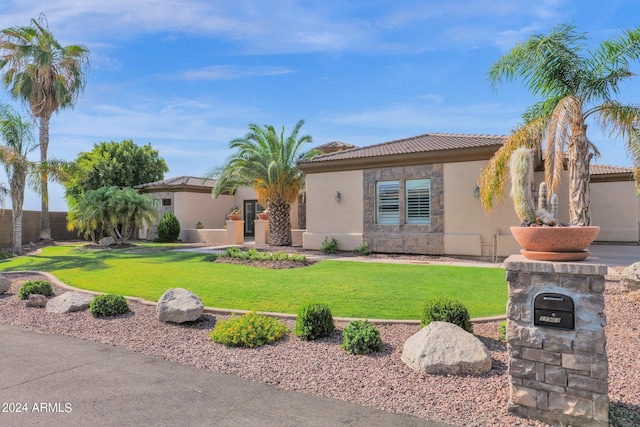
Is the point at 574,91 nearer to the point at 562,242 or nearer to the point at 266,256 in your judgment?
the point at 562,242

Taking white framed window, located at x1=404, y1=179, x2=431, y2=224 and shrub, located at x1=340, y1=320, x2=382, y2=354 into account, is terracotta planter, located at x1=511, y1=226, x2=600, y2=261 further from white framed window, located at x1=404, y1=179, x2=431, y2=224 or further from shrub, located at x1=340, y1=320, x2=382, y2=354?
white framed window, located at x1=404, y1=179, x2=431, y2=224

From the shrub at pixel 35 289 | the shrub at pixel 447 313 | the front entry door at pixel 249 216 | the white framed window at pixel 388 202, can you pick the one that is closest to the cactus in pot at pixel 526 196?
the shrub at pixel 447 313

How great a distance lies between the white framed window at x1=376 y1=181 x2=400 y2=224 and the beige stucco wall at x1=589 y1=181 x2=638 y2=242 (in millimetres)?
12662

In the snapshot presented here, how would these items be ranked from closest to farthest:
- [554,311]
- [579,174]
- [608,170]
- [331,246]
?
[554,311] < [579,174] < [331,246] < [608,170]

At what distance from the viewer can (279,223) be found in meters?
19.9

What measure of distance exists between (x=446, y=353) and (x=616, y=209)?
22.0m

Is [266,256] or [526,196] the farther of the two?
[266,256]

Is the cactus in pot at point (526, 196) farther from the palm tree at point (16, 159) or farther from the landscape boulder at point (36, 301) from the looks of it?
the palm tree at point (16, 159)

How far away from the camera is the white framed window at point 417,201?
15.5 metres

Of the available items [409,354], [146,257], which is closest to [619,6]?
[409,354]

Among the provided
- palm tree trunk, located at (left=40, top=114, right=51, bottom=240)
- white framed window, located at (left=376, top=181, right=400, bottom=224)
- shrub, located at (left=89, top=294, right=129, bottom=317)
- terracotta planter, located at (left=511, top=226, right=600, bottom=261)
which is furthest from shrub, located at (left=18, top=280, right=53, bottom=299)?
palm tree trunk, located at (left=40, top=114, right=51, bottom=240)

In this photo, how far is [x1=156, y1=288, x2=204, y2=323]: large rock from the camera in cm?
684

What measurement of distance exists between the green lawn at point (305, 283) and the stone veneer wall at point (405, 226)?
8.62 feet

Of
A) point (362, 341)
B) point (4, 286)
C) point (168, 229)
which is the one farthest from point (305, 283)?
point (168, 229)
